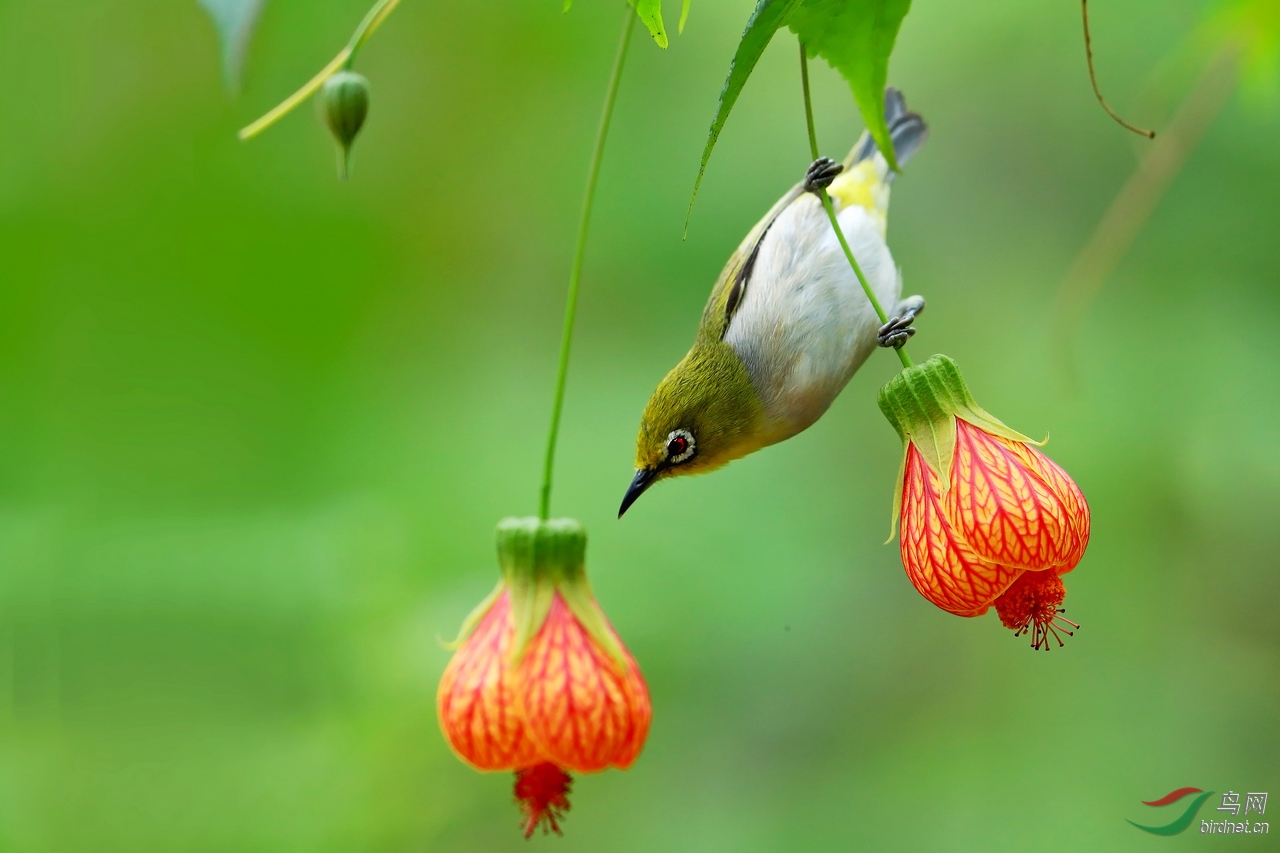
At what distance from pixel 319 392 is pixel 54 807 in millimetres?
2151

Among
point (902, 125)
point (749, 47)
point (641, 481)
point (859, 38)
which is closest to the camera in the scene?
point (749, 47)

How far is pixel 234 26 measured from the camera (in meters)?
1.19

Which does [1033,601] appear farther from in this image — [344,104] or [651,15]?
[344,104]

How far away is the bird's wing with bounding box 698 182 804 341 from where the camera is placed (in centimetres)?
271

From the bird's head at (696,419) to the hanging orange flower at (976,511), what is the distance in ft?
2.86

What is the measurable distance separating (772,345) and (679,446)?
0.37 metres

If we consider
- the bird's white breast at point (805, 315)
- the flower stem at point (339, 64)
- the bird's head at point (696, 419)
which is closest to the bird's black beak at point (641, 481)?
the bird's head at point (696, 419)

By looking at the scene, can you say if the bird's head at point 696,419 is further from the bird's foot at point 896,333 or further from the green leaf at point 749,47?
the green leaf at point 749,47

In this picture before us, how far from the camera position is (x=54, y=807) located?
428cm

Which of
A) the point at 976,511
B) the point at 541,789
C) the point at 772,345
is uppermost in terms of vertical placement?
the point at 772,345

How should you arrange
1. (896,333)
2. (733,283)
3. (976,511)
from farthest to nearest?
1. (733,283)
2. (896,333)
3. (976,511)

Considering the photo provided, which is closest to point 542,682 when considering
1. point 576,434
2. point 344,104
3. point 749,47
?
point 749,47

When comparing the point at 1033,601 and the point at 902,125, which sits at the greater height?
the point at 902,125

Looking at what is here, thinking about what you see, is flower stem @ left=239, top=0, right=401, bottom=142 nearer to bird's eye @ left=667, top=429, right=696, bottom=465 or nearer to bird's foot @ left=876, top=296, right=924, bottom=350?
bird's foot @ left=876, top=296, right=924, bottom=350
